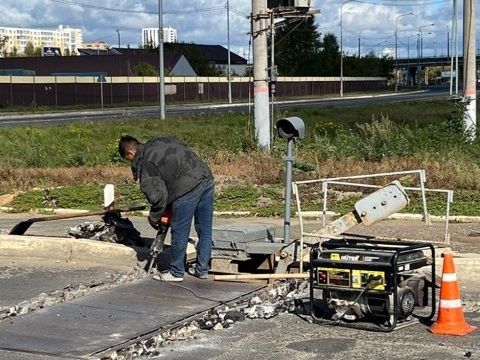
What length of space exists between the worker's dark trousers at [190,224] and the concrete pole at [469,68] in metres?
12.9

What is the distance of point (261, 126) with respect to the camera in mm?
19125

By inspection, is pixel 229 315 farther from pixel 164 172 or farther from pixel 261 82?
pixel 261 82

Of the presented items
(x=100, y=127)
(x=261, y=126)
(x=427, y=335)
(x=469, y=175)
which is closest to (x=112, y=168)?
A: (x=261, y=126)

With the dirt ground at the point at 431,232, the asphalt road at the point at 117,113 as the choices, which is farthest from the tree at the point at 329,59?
the dirt ground at the point at 431,232

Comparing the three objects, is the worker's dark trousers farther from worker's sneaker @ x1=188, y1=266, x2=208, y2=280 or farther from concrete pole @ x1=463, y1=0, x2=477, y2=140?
concrete pole @ x1=463, y1=0, x2=477, y2=140

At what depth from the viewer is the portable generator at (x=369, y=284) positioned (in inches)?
262

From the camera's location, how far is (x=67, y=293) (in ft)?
27.3

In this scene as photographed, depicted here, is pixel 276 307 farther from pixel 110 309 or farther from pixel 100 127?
pixel 100 127

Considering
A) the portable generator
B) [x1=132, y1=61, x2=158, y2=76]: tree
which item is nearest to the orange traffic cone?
the portable generator

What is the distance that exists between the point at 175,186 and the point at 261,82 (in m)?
10.8

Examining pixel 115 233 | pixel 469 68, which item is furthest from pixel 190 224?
pixel 469 68

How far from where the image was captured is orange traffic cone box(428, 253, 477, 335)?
22.1ft

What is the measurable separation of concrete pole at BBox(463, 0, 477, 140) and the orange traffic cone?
13.9m

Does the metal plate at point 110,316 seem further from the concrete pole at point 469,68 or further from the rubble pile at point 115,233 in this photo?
the concrete pole at point 469,68
